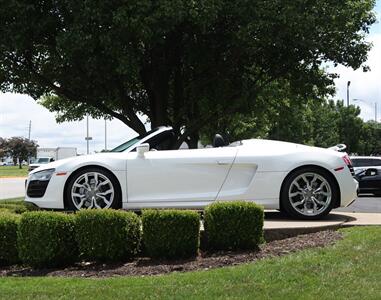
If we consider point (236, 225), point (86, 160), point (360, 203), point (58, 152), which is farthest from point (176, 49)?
point (58, 152)

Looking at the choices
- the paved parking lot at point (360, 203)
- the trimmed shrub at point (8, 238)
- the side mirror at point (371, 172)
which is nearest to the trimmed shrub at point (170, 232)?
the trimmed shrub at point (8, 238)

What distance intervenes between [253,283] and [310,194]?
3.14 meters

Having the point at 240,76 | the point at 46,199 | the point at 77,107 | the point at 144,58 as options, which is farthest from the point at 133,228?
the point at 77,107

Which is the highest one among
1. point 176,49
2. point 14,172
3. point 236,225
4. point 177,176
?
point 176,49

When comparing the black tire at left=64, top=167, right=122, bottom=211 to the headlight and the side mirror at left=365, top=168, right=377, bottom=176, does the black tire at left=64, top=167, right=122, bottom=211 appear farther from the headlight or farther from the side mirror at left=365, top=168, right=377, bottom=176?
the side mirror at left=365, top=168, right=377, bottom=176

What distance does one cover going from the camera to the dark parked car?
2052 centimetres

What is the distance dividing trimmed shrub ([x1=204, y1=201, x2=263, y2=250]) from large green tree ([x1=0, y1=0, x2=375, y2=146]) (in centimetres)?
729

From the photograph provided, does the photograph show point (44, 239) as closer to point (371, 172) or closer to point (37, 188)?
point (37, 188)

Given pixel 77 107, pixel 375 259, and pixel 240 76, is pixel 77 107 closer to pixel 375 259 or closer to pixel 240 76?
pixel 240 76

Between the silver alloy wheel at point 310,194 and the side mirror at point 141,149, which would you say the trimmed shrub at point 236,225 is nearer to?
the silver alloy wheel at point 310,194

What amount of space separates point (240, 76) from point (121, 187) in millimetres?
9937

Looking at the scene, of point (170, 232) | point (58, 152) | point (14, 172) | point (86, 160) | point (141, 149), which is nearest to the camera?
point (170, 232)

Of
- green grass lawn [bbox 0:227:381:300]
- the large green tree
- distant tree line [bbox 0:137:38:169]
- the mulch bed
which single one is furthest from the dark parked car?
distant tree line [bbox 0:137:38:169]

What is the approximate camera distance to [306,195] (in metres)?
7.52
